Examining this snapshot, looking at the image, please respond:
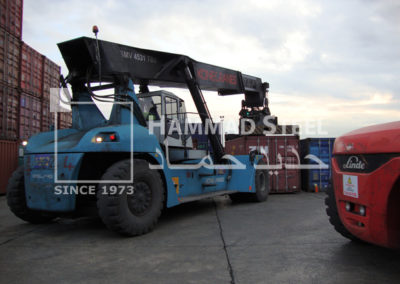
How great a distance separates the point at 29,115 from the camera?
14.7 metres

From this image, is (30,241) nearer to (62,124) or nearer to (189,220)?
(189,220)

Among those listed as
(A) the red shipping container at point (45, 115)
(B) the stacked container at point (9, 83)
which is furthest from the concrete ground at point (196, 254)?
(A) the red shipping container at point (45, 115)

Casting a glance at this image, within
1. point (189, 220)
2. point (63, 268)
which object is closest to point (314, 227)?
point (189, 220)

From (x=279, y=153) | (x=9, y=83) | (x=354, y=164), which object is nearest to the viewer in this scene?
(x=354, y=164)

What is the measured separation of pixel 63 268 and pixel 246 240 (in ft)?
8.52

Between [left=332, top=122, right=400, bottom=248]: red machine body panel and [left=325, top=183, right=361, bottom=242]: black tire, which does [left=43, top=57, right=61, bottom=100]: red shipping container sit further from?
[left=332, top=122, right=400, bottom=248]: red machine body panel

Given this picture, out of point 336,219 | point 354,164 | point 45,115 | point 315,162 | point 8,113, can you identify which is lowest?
point 336,219

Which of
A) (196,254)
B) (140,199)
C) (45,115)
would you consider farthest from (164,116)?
(45,115)

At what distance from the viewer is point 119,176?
5.11m

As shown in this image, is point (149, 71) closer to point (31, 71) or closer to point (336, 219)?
point (336, 219)

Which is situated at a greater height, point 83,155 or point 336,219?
point 83,155

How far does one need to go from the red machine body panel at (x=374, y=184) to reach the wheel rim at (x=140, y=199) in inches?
128

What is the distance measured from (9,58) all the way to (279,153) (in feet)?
38.2

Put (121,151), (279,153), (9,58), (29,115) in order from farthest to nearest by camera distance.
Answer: (29,115), (9,58), (279,153), (121,151)
